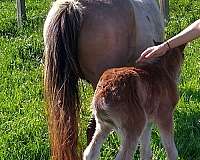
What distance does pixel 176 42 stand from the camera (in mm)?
3736

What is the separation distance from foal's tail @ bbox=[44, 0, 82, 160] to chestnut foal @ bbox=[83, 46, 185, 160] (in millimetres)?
208

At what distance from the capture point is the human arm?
3689mm

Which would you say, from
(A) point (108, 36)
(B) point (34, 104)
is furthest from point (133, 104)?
(B) point (34, 104)

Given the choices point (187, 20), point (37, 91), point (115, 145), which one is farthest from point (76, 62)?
point (187, 20)

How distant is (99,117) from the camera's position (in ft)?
11.1

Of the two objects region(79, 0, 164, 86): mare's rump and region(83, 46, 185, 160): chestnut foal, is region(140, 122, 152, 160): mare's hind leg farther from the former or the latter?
region(79, 0, 164, 86): mare's rump

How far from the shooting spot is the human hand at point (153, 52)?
370 cm

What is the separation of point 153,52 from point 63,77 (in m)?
0.63

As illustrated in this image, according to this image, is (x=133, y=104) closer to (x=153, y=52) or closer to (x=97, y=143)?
(x=97, y=143)

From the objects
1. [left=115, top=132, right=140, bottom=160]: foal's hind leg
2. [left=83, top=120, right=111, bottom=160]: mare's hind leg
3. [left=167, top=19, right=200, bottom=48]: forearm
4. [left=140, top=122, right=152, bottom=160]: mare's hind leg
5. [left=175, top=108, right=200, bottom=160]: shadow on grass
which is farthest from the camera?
[left=175, top=108, right=200, bottom=160]: shadow on grass

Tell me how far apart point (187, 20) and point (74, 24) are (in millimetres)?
4750

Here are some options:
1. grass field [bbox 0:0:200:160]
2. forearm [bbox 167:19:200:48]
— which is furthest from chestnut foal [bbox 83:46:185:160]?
grass field [bbox 0:0:200:160]

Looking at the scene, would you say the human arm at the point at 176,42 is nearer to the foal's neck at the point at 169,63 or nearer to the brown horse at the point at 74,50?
the foal's neck at the point at 169,63

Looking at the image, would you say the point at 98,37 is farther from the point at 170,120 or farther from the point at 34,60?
the point at 34,60
